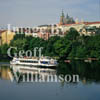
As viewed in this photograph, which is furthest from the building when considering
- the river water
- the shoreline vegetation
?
the river water

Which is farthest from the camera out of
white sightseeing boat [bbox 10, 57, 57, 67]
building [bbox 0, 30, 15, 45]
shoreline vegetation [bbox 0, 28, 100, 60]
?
building [bbox 0, 30, 15, 45]

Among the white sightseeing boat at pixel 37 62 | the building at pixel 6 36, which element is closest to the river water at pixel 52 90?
the white sightseeing boat at pixel 37 62

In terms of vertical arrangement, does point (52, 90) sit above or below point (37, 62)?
below

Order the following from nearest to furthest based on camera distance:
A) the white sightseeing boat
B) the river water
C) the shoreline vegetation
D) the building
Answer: the river water
the white sightseeing boat
the shoreline vegetation
the building

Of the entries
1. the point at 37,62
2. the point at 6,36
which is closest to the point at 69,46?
the point at 37,62

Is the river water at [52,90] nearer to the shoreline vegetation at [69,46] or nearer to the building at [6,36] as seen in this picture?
the shoreline vegetation at [69,46]

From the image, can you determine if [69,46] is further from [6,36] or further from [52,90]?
[52,90]

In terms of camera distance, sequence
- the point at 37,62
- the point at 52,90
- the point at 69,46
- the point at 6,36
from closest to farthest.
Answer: the point at 52,90, the point at 37,62, the point at 69,46, the point at 6,36

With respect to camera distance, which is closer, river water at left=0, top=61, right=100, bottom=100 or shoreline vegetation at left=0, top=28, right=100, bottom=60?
river water at left=0, top=61, right=100, bottom=100

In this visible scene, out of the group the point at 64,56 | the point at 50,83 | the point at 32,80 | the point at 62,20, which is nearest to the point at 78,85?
the point at 50,83

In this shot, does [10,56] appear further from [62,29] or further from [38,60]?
[62,29]

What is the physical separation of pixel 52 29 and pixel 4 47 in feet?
32.9

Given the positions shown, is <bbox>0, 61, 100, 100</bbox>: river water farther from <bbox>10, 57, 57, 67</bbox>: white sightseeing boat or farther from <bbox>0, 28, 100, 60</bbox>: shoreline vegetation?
<bbox>0, 28, 100, 60</bbox>: shoreline vegetation

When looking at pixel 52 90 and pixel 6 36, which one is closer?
pixel 52 90
